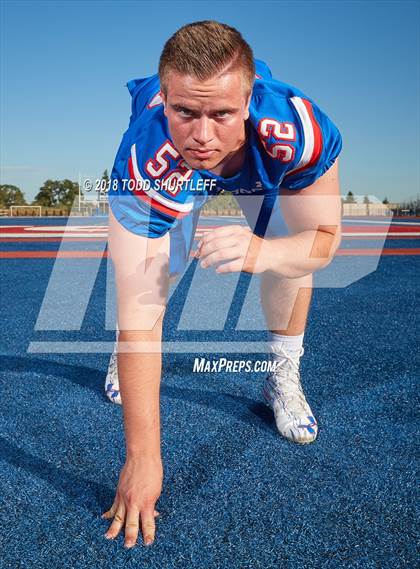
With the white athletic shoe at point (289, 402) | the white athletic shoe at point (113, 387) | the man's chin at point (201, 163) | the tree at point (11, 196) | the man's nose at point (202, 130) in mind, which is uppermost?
the man's nose at point (202, 130)

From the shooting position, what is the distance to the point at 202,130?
4.95 ft

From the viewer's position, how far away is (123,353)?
1.62 m

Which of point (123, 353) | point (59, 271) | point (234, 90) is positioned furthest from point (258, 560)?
point (59, 271)

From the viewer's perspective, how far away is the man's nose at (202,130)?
1.51 metres

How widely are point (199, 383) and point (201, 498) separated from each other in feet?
3.19

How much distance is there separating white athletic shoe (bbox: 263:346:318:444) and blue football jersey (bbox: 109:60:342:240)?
85cm

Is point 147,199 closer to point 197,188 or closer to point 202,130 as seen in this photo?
point 197,188

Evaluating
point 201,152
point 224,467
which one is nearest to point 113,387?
point 224,467

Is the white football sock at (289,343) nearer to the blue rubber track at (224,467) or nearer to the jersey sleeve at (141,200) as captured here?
the blue rubber track at (224,467)

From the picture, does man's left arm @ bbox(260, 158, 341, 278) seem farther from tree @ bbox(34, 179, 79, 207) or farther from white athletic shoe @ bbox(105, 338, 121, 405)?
tree @ bbox(34, 179, 79, 207)

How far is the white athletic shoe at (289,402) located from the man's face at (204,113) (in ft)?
3.44

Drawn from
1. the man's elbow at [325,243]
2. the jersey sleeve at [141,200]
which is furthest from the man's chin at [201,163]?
the man's elbow at [325,243]

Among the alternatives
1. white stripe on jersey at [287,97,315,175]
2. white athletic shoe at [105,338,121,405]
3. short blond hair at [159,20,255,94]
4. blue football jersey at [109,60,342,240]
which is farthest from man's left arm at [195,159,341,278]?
white athletic shoe at [105,338,121,405]

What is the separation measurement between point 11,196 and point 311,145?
96596 mm
